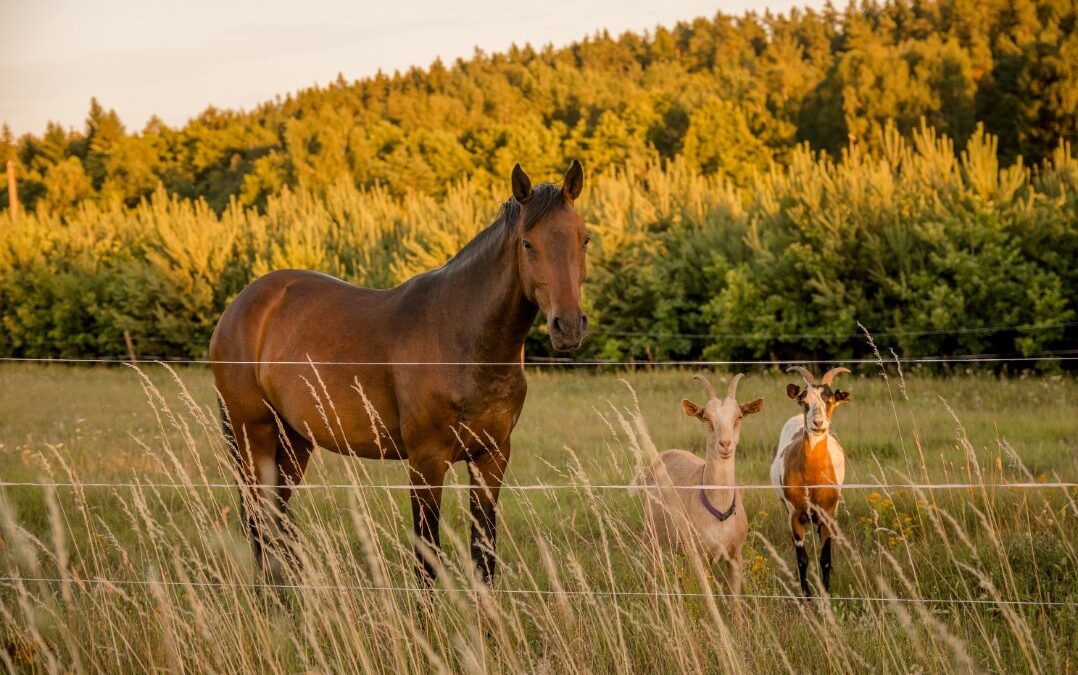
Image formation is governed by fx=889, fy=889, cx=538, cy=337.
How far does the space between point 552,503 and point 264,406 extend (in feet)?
9.72

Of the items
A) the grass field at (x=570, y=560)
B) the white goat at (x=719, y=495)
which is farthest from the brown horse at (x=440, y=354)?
the white goat at (x=719, y=495)

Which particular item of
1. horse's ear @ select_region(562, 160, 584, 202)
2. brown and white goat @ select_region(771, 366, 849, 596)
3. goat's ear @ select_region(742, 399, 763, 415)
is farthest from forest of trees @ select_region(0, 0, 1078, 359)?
horse's ear @ select_region(562, 160, 584, 202)

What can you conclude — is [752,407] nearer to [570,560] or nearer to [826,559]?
[826,559]

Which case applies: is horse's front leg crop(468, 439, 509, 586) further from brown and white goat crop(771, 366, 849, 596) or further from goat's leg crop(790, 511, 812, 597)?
goat's leg crop(790, 511, 812, 597)

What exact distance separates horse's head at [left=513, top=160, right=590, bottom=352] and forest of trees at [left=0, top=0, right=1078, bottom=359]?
9890mm

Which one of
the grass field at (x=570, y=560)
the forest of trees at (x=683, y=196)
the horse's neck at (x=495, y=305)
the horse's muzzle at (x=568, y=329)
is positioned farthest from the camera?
the forest of trees at (x=683, y=196)

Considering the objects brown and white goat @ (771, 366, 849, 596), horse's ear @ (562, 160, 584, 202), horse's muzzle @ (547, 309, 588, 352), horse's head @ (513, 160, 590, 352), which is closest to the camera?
horse's muzzle @ (547, 309, 588, 352)

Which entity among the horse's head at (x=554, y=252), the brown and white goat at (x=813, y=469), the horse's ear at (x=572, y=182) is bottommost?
the brown and white goat at (x=813, y=469)

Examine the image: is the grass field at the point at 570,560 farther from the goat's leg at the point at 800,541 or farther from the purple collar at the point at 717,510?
the purple collar at the point at 717,510

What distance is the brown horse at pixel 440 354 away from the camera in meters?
4.43

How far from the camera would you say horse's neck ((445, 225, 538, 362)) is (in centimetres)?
477

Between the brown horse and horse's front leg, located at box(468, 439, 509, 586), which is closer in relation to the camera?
the brown horse

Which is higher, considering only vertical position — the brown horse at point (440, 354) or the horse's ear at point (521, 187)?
the horse's ear at point (521, 187)

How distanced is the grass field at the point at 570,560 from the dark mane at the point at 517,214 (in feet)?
3.78
